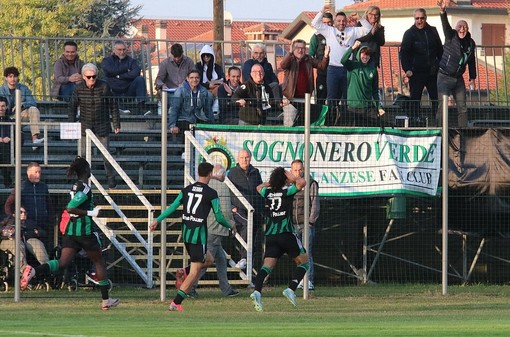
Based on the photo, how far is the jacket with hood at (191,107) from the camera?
813 inches

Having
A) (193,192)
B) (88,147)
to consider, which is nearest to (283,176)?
(193,192)

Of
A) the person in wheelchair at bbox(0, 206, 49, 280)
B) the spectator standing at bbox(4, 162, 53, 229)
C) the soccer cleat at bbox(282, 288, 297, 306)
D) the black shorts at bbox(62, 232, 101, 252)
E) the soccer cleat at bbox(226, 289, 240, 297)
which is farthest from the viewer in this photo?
the person in wheelchair at bbox(0, 206, 49, 280)

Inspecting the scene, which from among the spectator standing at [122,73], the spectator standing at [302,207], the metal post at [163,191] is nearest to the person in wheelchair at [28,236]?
the metal post at [163,191]

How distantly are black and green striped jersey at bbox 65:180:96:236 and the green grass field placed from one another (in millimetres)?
1046

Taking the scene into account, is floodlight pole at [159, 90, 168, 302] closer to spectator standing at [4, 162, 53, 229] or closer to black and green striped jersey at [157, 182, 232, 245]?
black and green striped jersey at [157, 182, 232, 245]

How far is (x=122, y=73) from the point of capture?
926 inches

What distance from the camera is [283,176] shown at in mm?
17781

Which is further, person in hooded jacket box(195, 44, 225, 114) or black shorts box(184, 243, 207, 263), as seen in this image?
person in hooded jacket box(195, 44, 225, 114)

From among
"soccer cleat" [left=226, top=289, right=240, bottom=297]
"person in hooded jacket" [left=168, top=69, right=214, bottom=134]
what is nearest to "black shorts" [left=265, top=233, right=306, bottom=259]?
"soccer cleat" [left=226, top=289, right=240, bottom=297]

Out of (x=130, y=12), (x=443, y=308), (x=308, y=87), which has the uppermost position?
(x=130, y=12)

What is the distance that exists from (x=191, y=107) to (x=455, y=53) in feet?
17.6

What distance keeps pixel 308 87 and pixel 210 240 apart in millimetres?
4095

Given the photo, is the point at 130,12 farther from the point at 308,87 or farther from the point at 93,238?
the point at 93,238

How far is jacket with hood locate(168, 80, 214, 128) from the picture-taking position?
20.7 m
